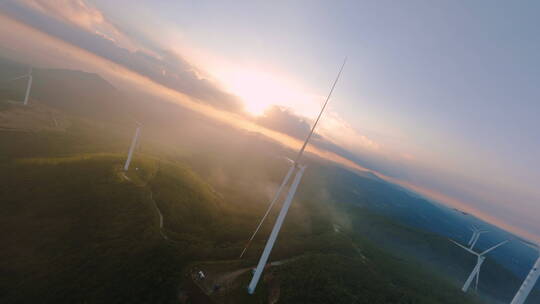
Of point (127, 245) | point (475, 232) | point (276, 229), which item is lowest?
point (127, 245)

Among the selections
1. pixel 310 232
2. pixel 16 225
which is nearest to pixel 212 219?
pixel 16 225

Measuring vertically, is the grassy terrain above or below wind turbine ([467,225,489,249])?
below

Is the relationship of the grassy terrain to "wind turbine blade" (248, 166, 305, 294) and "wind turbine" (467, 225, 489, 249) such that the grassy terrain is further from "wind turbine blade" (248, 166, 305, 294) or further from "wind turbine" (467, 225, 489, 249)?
"wind turbine" (467, 225, 489, 249)

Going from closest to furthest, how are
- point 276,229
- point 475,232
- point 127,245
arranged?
point 276,229, point 127,245, point 475,232

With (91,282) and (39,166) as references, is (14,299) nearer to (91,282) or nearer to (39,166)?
(91,282)

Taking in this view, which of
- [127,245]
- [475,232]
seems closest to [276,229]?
[127,245]

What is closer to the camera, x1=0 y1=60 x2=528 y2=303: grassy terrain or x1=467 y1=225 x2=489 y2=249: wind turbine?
x1=0 y1=60 x2=528 y2=303: grassy terrain

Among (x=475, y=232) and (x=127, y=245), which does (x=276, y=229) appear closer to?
(x=127, y=245)

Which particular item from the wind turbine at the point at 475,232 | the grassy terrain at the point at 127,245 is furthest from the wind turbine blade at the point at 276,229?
the wind turbine at the point at 475,232

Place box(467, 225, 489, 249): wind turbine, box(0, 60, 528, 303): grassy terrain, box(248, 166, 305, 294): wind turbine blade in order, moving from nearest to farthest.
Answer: box(248, 166, 305, 294): wind turbine blade, box(0, 60, 528, 303): grassy terrain, box(467, 225, 489, 249): wind turbine

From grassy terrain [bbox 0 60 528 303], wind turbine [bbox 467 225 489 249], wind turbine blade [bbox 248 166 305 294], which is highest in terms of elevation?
wind turbine [bbox 467 225 489 249]

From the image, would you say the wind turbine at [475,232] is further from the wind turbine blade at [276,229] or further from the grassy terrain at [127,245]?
the wind turbine blade at [276,229]

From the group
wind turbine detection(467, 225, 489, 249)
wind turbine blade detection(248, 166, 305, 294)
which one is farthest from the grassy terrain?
wind turbine detection(467, 225, 489, 249)

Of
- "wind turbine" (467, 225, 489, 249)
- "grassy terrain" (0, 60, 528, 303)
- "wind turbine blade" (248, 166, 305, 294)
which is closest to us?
"wind turbine blade" (248, 166, 305, 294)
